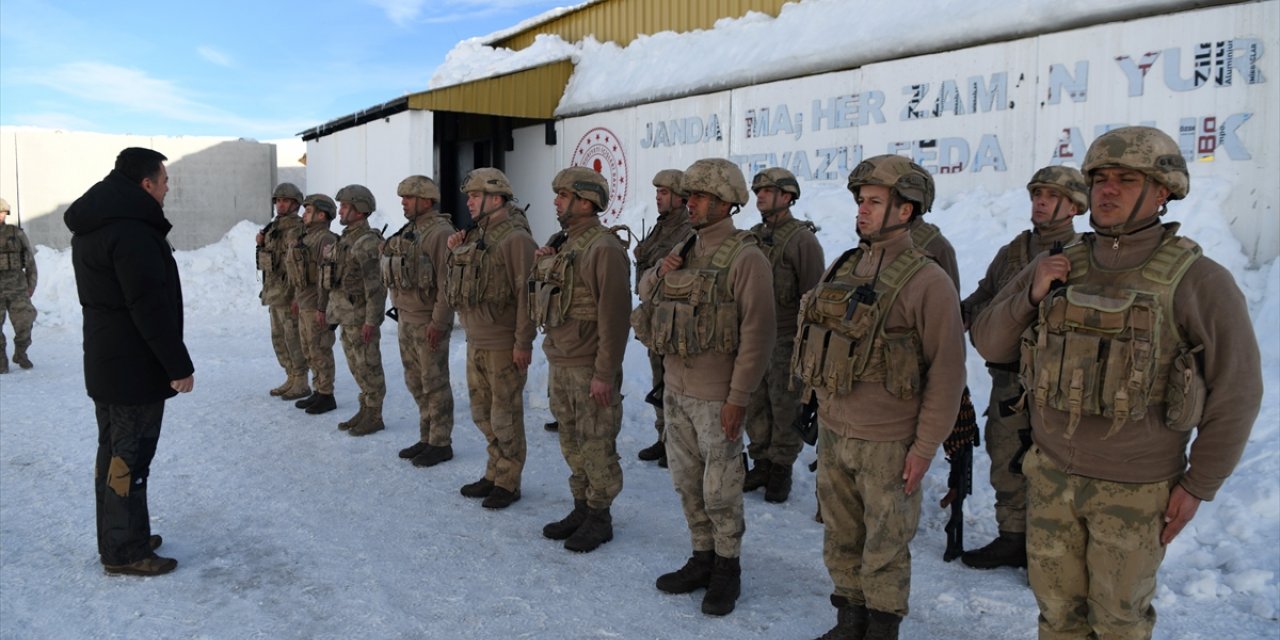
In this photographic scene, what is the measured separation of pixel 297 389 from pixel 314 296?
1220 millimetres

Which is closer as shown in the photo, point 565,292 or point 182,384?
point 182,384

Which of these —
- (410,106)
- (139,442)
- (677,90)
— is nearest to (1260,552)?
(139,442)

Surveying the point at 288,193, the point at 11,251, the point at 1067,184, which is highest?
the point at 288,193

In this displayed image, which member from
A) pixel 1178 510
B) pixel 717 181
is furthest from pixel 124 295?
pixel 1178 510

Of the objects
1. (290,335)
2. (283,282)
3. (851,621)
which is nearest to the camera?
(851,621)

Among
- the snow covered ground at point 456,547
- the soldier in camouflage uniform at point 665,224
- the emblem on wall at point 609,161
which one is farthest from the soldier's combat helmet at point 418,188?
the emblem on wall at point 609,161

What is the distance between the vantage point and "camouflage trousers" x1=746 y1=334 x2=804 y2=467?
18.4 feet

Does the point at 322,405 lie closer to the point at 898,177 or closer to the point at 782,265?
the point at 782,265

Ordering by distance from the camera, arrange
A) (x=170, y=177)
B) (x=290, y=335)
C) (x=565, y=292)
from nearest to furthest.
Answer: (x=565, y=292), (x=290, y=335), (x=170, y=177)

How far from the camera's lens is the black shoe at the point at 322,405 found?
8.00m

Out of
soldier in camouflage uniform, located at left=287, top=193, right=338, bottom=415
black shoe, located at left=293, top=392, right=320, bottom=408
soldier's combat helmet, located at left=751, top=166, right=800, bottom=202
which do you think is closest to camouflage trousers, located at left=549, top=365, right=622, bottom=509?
soldier's combat helmet, located at left=751, top=166, right=800, bottom=202

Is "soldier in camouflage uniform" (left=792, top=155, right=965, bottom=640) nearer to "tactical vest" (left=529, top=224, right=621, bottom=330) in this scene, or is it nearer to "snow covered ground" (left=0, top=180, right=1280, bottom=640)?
"snow covered ground" (left=0, top=180, right=1280, bottom=640)

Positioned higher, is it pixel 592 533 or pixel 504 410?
pixel 504 410

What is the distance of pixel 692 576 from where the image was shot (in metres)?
4.18
